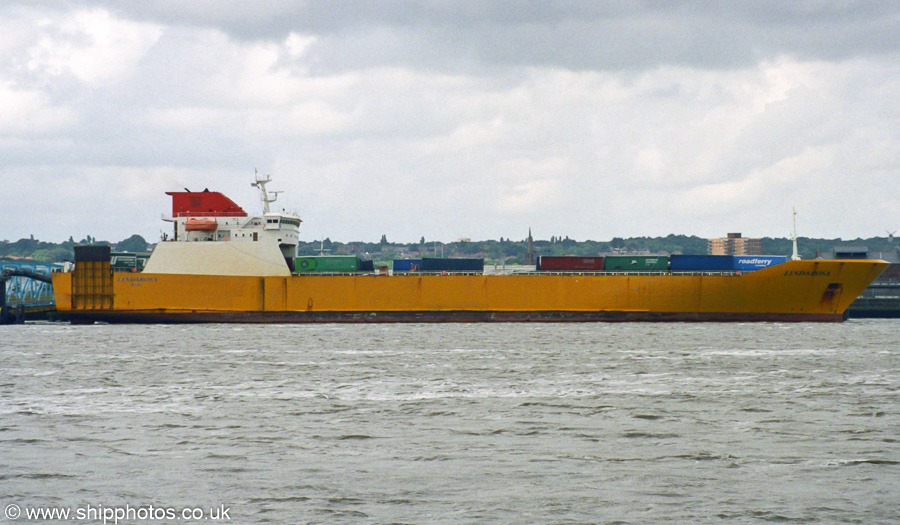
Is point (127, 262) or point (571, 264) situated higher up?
point (127, 262)

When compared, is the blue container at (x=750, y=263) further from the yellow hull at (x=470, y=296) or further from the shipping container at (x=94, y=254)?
the shipping container at (x=94, y=254)

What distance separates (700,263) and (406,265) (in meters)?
16.8

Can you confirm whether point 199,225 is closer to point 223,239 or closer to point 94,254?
point 223,239

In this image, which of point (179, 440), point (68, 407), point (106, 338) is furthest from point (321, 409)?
point (106, 338)

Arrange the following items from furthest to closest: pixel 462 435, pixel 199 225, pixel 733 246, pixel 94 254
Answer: pixel 733 246, pixel 199 225, pixel 94 254, pixel 462 435

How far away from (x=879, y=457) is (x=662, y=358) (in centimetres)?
1456

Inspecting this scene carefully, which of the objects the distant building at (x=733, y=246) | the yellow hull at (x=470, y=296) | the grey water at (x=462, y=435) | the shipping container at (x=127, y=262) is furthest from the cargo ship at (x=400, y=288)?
the distant building at (x=733, y=246)

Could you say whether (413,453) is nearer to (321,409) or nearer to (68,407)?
(321,409)

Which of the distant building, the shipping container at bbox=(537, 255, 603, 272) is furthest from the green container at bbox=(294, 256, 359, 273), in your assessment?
the distant building

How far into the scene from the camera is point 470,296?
4547cm

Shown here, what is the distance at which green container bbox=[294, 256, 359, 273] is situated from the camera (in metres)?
48.0

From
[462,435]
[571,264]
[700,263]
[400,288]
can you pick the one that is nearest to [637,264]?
[700,263]

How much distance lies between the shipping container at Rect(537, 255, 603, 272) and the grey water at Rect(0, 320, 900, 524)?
55.1 ft

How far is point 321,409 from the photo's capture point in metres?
17.6
